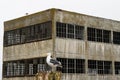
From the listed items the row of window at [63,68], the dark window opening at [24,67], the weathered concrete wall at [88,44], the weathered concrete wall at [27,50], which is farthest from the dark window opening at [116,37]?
the weathered concrete wall at [27,50]

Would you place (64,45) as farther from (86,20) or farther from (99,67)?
(99,67)

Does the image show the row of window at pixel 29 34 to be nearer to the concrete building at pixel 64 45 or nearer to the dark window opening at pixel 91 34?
the concrete building at pixel 64 45

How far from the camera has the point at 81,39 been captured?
38750 millimetres

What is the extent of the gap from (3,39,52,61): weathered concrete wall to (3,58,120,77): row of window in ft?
2.00

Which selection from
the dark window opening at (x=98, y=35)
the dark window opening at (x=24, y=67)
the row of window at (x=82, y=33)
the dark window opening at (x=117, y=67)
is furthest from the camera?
the dark window opening at (x=117, y=67)

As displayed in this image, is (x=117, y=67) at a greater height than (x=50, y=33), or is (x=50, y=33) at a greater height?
(x=50, y=33)

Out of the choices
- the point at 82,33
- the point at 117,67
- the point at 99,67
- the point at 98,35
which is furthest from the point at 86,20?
the point at 117,67

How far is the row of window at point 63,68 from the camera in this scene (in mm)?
37375

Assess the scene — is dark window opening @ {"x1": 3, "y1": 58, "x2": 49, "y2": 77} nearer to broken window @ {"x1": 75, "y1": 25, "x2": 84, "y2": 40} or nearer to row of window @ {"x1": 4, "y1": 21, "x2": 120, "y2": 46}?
row of window @ {"x1": 4, "y1": 21, "x2": 120, "y2": 46}

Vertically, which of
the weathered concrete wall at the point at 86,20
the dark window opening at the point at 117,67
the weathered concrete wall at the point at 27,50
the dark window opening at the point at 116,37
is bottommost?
the dark window opening at the point at 117,67

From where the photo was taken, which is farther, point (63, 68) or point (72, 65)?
point (72, 65)

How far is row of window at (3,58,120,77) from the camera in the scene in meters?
37.4

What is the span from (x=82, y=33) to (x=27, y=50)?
5.97m

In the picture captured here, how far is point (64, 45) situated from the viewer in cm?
3684
